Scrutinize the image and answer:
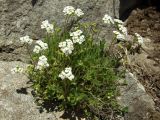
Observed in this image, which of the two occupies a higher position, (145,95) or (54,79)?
(54,79)

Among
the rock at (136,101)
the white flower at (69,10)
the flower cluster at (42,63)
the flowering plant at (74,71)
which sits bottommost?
the rock at (136,101)

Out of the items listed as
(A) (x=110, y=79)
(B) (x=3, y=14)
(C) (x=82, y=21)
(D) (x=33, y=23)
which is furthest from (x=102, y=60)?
(B) (x=3, y=14)

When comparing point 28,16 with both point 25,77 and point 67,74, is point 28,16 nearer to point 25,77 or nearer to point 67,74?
point 25,77

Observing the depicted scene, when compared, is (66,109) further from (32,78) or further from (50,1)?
(50,1)

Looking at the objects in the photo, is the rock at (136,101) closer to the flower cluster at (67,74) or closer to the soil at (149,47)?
the soil at (149,47)

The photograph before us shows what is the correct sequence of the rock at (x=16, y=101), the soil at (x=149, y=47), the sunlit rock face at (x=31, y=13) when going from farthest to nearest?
the soil at (x=149, y=47) < the sunlit rock face at (x=31, y=13) < the rock at (x=16, y=101)

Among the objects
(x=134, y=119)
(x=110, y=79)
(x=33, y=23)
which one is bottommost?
(x=134, y=119)

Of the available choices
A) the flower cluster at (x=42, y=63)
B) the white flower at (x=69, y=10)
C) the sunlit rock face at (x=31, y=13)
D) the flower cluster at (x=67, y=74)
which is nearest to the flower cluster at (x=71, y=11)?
the white flower at (x=69, y=10)
